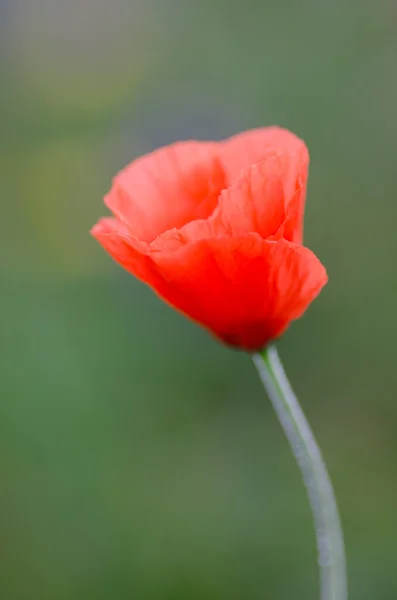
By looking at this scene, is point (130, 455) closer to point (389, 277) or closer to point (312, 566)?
point (312, 566)

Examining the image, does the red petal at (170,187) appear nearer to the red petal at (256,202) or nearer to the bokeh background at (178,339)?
the red petal at (256,202)

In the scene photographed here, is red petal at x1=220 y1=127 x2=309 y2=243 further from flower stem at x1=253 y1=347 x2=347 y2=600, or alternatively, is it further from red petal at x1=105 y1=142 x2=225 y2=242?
flower stem at x1=253 y1=347 x2=347 y2=600

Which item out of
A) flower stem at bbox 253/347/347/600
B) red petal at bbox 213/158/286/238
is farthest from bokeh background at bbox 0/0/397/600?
red petal at bbox 213/158/286/238

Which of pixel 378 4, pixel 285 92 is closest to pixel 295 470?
pixel 285 92

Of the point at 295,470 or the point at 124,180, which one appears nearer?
the point at 124,180

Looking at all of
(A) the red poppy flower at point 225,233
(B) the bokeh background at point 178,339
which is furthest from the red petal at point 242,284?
(B) the bokeh background at point 178,339

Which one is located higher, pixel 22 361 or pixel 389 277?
pixel 22 361
